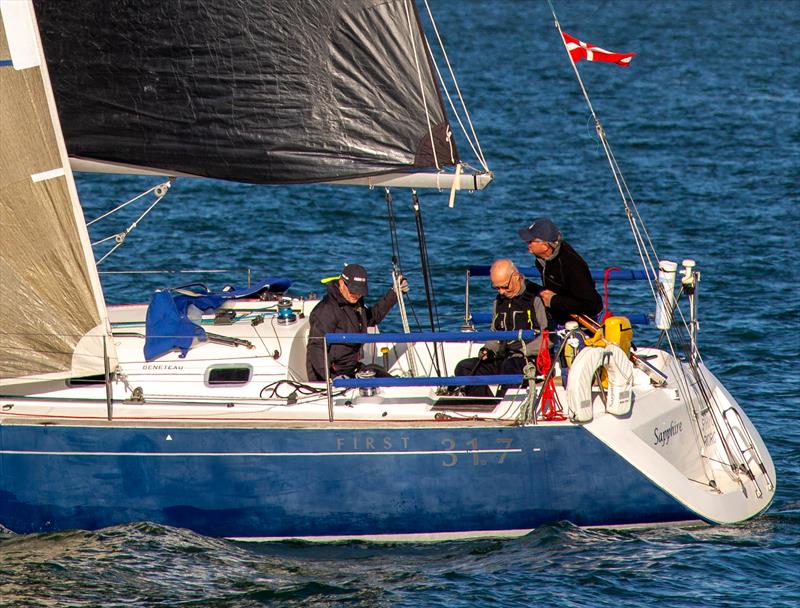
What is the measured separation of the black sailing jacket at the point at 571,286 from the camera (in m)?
12.8

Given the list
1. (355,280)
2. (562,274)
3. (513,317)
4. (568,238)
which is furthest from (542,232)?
(568,238)

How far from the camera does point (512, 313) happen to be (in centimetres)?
1291

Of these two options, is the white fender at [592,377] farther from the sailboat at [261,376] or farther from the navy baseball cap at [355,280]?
the navy baseball cap at [355,280]

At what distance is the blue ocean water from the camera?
447 inches

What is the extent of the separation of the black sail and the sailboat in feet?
0.06

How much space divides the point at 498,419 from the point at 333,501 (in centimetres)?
157

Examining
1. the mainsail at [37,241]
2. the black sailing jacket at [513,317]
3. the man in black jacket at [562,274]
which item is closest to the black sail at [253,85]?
the mainsail at [37,241]

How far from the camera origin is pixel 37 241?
11961mm

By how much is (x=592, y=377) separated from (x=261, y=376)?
309cm

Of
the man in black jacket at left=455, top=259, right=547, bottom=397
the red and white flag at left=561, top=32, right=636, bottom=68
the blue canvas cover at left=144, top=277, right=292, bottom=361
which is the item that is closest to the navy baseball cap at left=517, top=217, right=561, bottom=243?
the man in black jacket at left=455, top=259, right=547, bottom=397

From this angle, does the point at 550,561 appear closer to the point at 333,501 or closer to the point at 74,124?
the point at 333,501

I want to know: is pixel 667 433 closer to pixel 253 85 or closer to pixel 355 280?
pixel 355 280

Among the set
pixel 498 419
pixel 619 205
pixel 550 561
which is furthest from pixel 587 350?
pixel 619 205

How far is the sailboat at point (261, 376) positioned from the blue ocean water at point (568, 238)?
13.5 inches
